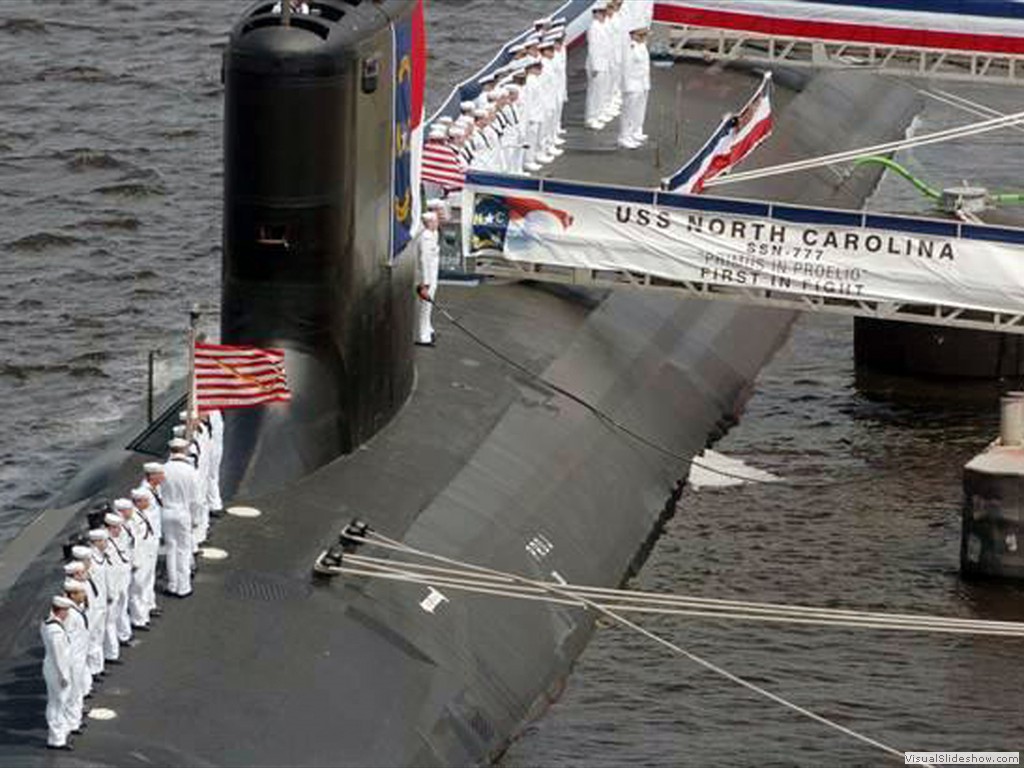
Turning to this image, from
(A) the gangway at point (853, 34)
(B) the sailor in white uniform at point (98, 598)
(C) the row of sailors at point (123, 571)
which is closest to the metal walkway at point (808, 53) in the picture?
(A) the gangway at point (853, 34)

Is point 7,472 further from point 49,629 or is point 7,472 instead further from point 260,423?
point 49,629

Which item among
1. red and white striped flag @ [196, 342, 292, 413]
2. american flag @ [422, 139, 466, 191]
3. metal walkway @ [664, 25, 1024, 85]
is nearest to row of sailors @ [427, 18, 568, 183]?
american flag @ [422, 139, 466, 191]

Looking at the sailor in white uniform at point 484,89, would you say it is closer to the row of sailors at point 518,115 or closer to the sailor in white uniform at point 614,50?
the row of sailors at point 518,115

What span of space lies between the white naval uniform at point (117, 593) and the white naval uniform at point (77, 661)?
2.36 ft

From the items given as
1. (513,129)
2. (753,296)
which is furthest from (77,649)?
(513,129)

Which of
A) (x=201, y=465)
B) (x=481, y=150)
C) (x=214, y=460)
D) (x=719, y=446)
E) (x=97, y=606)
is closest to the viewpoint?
(x=97, y=606)

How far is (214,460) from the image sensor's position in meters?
21.9

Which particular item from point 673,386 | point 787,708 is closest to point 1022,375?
point 673,386

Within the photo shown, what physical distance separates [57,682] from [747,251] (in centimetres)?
1258

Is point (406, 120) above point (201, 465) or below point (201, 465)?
above

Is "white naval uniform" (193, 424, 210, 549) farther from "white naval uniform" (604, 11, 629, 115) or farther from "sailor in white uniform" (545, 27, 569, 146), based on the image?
"white naval uniform" (604, 11, 629, 115)

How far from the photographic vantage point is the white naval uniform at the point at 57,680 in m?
18.1

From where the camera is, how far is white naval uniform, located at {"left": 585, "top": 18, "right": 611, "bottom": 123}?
3494 cm

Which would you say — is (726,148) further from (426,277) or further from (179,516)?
(179,516)
